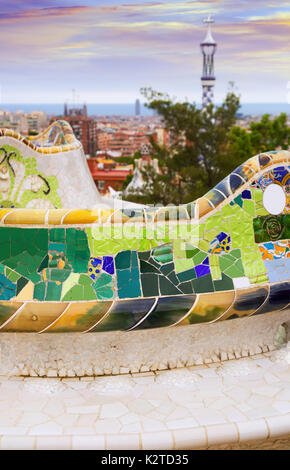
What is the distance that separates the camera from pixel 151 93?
1603cm

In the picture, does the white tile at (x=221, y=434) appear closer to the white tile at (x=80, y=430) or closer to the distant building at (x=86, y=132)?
the white tile at (x=80, y=430)

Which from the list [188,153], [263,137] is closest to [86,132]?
[263,137]

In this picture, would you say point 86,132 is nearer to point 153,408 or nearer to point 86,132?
point 86,132

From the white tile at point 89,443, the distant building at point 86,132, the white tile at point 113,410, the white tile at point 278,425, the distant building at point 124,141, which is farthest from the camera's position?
the distant building at point 124,141

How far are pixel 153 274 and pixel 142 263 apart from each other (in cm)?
11

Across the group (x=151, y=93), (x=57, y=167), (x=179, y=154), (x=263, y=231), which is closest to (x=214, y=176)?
(x=179, y=154)

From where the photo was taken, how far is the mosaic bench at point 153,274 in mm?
4070

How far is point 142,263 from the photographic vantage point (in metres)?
4.16

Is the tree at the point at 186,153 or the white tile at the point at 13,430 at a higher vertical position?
the tree at the point at 186,153

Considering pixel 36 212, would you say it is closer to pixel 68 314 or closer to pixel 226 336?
pixel 68 314

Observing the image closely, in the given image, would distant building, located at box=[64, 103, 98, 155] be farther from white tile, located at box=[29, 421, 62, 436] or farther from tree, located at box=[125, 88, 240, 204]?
white tile, located at box=[29, 421, 62, 436]

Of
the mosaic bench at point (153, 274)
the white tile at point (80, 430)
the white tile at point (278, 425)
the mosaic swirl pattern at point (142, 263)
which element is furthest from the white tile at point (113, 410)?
the white tile at point (278, 425)

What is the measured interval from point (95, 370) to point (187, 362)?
2.23ft

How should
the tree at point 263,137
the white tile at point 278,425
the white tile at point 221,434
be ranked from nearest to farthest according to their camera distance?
the white tile at point 221,434 < the white tile at point 278,425 < the tree at point 263,137
